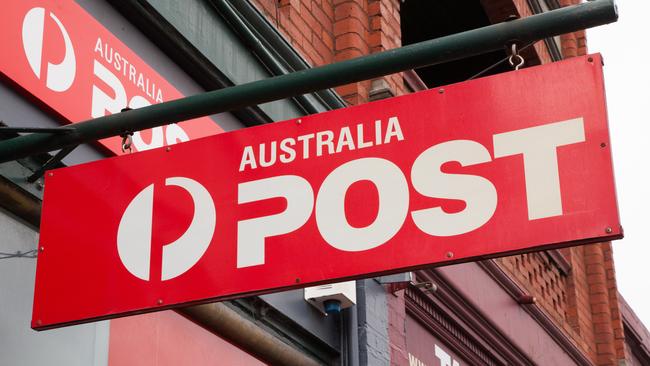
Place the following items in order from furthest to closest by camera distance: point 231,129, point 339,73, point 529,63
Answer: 1. point 529,63
2. point 231,129
3. point 339,73

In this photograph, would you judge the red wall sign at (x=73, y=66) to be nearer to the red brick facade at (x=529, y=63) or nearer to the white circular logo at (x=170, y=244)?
the white circular logo at (x=170, y=244)

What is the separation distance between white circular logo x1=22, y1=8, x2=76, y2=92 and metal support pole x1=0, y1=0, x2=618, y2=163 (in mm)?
897

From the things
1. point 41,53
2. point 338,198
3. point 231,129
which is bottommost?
point 338,198

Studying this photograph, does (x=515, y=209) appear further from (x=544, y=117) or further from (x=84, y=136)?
(x=84, y=136)

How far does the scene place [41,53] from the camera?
5156mm

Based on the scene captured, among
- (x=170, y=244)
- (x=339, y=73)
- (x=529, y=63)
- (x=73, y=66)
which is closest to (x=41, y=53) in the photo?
(x=73, y=66)

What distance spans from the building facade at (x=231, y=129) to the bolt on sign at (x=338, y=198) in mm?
302

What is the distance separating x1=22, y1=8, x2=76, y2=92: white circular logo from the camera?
5117mm

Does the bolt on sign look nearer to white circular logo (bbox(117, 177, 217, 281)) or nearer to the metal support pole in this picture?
white circular logo (bbox(117, 177, 217, 281))

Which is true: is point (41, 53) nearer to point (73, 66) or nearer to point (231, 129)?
point (73, 66)

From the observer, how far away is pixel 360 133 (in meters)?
4.17

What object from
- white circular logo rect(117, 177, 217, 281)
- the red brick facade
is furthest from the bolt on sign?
the red brick facade

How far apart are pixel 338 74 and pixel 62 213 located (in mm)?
1239

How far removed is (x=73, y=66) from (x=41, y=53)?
0.78 ft
